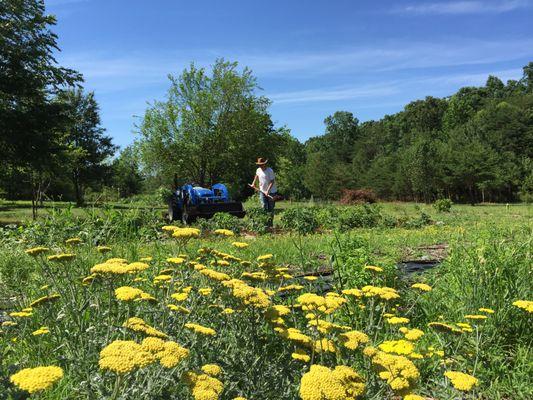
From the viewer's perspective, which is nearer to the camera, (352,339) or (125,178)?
(352,339)

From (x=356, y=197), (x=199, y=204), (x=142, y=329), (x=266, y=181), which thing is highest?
(x=266, y=181)

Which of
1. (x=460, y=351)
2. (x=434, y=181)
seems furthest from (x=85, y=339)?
(x=434, y=181)

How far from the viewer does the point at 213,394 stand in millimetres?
1352

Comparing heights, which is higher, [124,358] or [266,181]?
[266,181]

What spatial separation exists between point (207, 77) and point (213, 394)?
30572mm

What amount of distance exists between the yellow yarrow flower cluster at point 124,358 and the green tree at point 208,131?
27.1 meters

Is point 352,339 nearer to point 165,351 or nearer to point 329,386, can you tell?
point 329,386

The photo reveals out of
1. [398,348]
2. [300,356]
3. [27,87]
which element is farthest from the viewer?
[27,87]

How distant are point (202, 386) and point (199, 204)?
38.5ft

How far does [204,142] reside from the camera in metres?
28.8

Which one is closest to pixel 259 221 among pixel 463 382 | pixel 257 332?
pixel 257 332

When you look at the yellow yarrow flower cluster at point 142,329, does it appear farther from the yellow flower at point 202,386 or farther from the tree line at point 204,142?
the tree line at point 204,142

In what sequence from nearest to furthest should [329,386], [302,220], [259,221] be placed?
[329,386] < [259,221] < [302,220]

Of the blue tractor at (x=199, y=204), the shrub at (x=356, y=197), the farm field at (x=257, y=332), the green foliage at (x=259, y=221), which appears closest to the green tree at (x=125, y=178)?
the shrub at (x=356, y=197)
